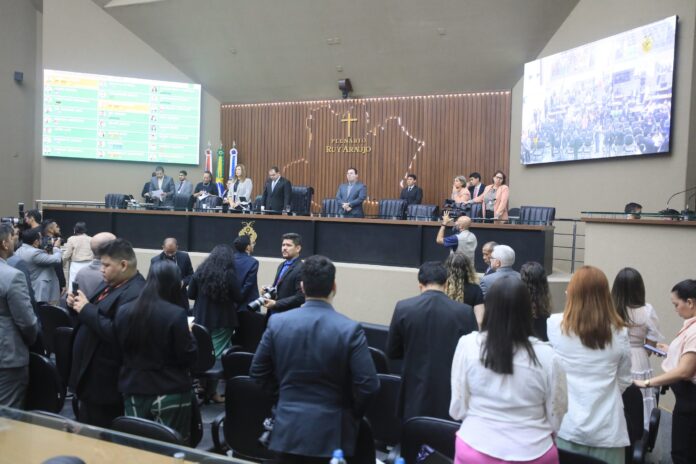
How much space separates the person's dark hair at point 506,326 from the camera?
2131 mm

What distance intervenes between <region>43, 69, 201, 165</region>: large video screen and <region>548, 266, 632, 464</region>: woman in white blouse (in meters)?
13.0

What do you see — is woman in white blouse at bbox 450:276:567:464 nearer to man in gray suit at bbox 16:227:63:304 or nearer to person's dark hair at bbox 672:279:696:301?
person's dark hair at bbox 672:279:696:301

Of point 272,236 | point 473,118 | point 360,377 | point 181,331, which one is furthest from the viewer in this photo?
point 473,118

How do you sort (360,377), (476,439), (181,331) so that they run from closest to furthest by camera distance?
(476,439) → (360,377) → (181,331)

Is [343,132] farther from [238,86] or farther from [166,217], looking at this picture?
[166,217]

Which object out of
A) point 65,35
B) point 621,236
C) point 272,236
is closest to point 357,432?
point 621,236

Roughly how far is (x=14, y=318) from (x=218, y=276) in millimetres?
1957

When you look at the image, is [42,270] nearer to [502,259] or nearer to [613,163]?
[502,259]

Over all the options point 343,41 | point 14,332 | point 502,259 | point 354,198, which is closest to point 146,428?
point 14,332

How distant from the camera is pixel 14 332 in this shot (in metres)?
3.40

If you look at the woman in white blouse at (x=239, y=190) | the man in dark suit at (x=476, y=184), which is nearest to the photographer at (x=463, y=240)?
the man in dark suit at (x=476, y=184)

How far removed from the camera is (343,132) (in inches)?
549

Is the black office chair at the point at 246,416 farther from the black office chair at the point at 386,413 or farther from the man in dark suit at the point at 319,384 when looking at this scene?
the black office chair at the point at 386,413

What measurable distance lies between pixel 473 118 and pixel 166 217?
6615 millimetres
